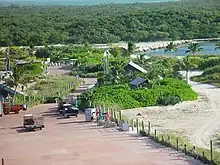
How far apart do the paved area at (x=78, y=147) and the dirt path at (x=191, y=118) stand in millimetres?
2072

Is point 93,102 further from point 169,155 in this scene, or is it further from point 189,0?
point 189,0

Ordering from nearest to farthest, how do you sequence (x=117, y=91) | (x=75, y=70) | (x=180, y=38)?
(x=117, y=91), (x=75, y=70), (x=180, y=38)

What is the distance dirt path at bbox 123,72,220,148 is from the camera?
2009 centimetres

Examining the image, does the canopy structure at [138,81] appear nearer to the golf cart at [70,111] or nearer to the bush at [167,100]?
the bush at [167,100]

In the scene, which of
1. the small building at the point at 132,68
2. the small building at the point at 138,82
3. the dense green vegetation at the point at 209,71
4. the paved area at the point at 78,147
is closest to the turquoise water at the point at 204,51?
the dense green vegetation at the point at 209,71

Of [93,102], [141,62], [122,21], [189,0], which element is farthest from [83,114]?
[189,0]

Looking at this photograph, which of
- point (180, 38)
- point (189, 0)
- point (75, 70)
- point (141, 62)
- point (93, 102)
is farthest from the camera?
point (189, 0)

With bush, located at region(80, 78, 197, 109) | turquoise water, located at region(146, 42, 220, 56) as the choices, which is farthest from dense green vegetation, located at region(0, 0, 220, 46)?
bush, located at region(80, 78, 197, 109)

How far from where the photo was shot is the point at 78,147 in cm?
1806

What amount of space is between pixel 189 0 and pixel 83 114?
113634 millimetres

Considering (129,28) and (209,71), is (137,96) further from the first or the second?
(129,28)

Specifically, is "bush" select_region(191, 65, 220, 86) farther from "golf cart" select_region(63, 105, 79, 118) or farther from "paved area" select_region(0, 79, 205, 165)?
"paved area" select_region(0, 79, 205, 165)

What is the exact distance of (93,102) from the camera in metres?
24.8

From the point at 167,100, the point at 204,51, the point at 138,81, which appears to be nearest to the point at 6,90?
the point at 138,81
